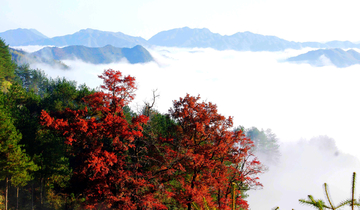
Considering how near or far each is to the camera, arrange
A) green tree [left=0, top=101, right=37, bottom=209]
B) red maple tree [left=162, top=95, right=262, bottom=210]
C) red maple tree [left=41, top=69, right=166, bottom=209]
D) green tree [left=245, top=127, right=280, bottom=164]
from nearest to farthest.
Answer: red maple tree [left=41, top=69, right=166, bottom=209] → red maple tree [left=162, top=95, right=262, bottom=210] → green tree [left=0, top=101, right=37, bottom=209] → green tree [left=245, top=127, right=280, bottom=164]

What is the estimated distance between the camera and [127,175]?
55.0ft

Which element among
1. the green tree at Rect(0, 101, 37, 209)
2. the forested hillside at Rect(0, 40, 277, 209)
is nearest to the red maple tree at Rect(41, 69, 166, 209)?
the forested hillside at Rect(0, 40, 277, 209)

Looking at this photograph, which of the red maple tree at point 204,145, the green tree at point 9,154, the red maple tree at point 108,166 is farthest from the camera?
the green tree at point 9,154

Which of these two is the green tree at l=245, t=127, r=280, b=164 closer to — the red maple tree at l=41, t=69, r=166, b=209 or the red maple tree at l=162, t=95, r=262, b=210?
the red maple tree at l=162, t=95, r=262, b=210

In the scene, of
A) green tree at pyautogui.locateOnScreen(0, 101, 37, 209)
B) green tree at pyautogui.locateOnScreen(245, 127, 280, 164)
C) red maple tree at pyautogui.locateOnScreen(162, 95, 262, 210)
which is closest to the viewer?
red maple tree at pyautogui.locateOnScreen(162, 95, 262, 210)

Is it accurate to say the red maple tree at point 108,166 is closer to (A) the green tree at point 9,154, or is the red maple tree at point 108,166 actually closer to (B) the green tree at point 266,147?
(A) the green tree at point 9,154

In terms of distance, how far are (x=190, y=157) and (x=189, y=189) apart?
2.11 m

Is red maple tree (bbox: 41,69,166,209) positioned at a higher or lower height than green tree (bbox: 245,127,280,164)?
higher

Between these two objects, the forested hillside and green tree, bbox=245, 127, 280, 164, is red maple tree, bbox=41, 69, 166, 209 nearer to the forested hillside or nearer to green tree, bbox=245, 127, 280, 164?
the forested hillside

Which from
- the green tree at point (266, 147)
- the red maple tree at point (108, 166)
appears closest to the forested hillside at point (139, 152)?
the red maple tree at point (108, 166)

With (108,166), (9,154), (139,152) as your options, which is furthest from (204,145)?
(9,154)

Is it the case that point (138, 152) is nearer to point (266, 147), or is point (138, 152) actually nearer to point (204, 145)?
point (204, 145)

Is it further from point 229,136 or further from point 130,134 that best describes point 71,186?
point 229,136

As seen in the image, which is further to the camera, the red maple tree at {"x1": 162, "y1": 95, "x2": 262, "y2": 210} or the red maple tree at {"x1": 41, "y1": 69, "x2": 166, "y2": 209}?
the red maple tree at {"x1": 162, "y1": 95, "x2": 262, "y2": 210}
